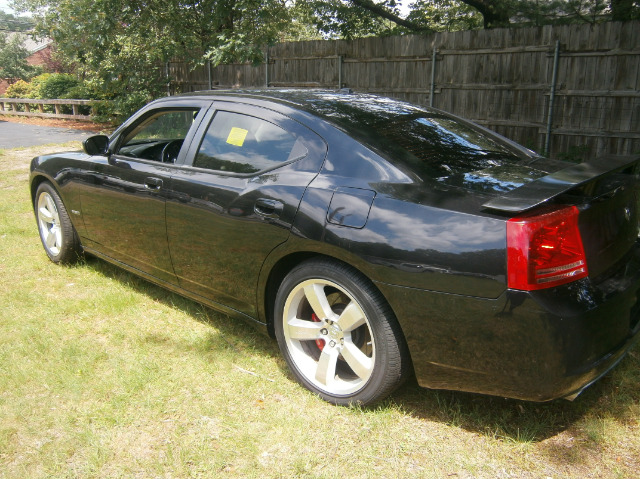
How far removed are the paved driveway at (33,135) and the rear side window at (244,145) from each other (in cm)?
1304

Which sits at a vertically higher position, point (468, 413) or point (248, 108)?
point (248, 108)

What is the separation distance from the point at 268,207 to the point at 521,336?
1.43 metres

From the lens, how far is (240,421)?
285 cm

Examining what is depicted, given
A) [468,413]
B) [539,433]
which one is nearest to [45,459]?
[468,413]

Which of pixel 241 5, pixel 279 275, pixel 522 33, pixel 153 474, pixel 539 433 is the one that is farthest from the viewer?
pixel 241 5

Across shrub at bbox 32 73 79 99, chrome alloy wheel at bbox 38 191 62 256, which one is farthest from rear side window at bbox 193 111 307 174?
shrub at bbox 32 73 79 99

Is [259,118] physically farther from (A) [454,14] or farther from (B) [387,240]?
(A) [454,14]

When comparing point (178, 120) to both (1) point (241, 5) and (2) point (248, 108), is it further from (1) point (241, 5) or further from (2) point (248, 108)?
(1) point (241, 5)

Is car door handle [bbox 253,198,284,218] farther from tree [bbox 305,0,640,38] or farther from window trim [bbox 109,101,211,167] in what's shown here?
tree [bbox 305,0,640,38]

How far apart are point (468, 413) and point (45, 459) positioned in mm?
2022

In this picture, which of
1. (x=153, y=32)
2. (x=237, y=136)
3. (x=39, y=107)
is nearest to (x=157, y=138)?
(x=237, y=136)

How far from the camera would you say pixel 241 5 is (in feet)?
37.0

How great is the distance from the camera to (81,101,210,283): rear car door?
148 inches

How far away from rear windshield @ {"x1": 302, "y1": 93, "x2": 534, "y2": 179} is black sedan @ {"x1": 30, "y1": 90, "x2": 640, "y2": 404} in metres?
0.01
